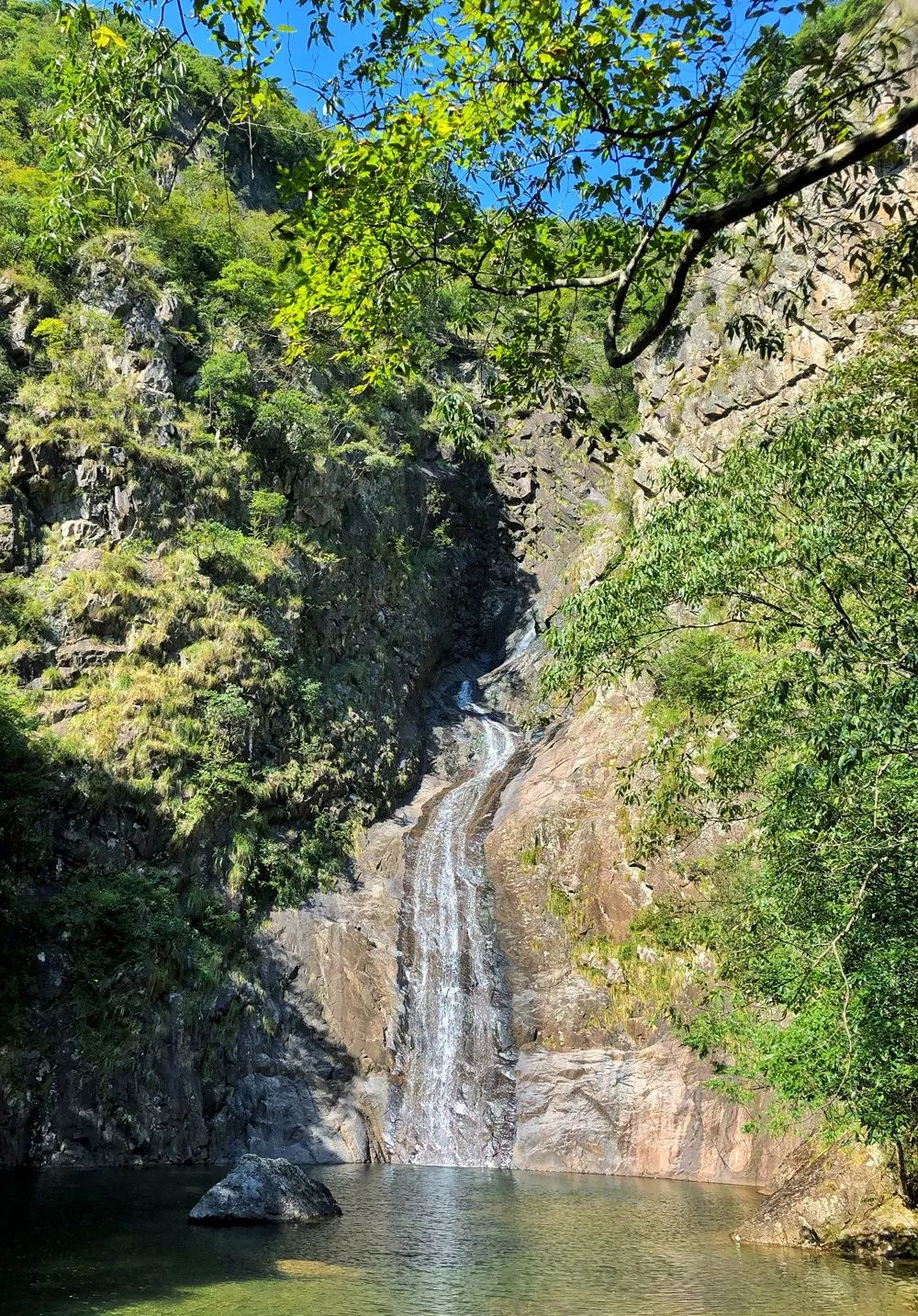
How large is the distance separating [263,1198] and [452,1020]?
1184 centimetres

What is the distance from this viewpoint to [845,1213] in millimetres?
14844

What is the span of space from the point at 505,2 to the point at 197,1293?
40.7 feet

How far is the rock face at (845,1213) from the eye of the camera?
14266 millimetres

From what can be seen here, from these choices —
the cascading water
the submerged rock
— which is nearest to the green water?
the submerged rock

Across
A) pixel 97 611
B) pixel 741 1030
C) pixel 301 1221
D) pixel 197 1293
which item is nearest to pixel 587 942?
pixel 741 1030

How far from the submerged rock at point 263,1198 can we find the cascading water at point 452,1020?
8833 mm

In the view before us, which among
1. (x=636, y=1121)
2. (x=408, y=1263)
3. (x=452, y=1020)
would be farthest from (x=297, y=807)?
(x=408, y=1263)

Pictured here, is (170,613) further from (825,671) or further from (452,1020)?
(825,671)

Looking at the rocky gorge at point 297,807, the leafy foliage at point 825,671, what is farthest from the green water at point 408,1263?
the leafy foliage at point 825,671

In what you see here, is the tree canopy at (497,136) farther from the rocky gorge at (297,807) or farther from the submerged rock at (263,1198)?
the submerged rock at (263,1198)

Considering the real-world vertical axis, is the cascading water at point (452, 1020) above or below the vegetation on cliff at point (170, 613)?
below

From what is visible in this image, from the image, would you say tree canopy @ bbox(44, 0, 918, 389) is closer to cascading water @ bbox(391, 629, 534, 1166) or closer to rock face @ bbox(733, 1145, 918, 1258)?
rock face @ bbox(733, 1145, 918, 1258)

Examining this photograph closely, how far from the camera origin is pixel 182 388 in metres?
32.9

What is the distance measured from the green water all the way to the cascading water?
6199 mm
